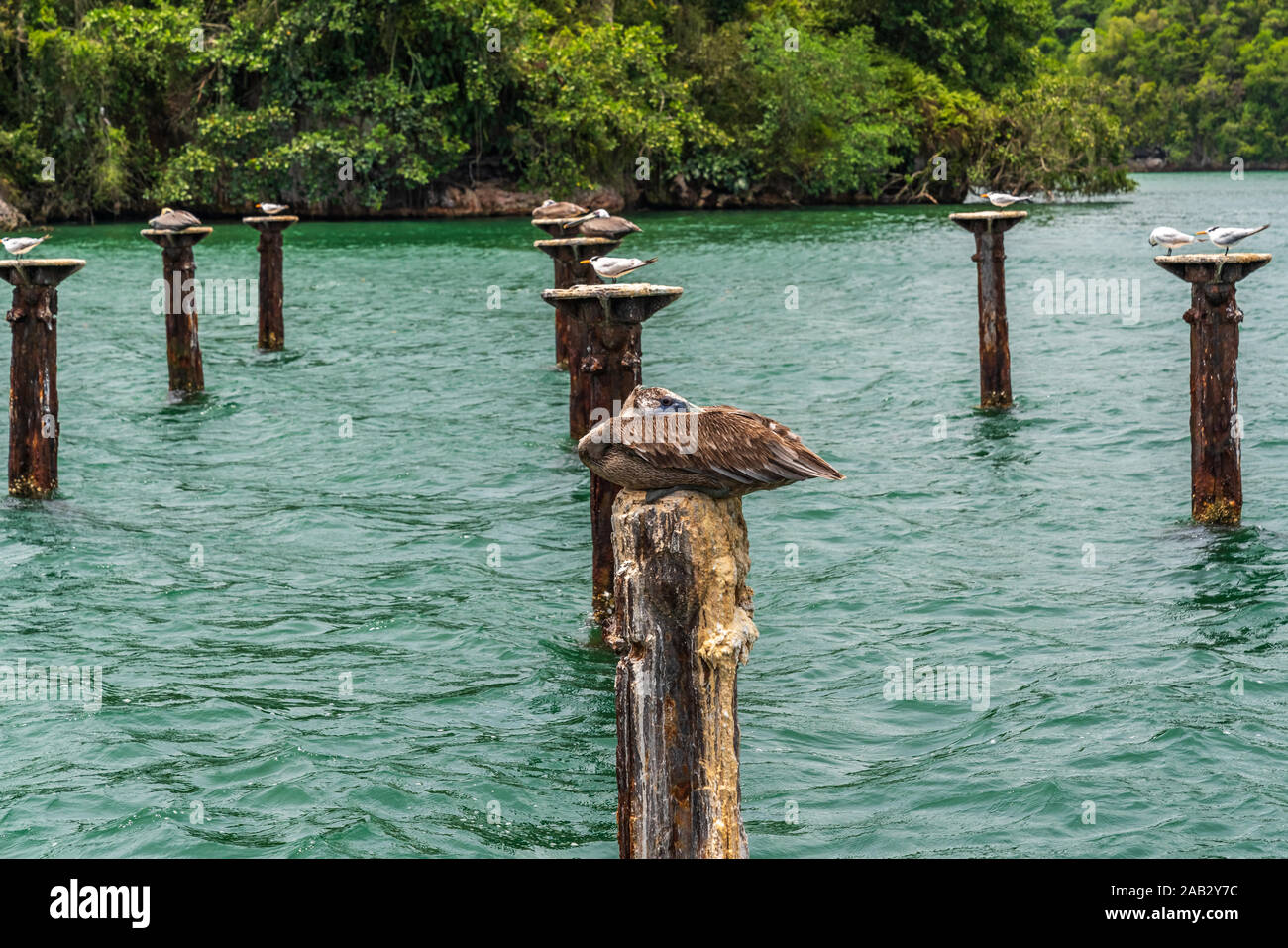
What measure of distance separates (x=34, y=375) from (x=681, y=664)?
29.3 ft

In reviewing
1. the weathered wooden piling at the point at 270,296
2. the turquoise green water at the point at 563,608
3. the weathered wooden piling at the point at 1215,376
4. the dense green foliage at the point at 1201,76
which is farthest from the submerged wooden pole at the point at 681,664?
the dense green foliage at the point at 1201,76

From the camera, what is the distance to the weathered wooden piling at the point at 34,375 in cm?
1242

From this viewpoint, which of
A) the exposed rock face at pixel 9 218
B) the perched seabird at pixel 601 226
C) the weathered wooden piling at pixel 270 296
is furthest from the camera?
the exposed rock face at pixel 9 218

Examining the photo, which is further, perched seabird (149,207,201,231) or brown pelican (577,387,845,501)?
perched seabird (149,207,201,231)

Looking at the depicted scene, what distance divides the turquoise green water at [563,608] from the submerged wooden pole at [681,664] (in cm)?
193

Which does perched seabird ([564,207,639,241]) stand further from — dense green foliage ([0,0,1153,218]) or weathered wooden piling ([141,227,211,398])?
dense green foliage ([0,0,1153,218])

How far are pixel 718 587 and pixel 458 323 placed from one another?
18738mm

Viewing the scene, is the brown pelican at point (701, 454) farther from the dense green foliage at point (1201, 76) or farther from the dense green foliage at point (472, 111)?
the dense green foliage at point (1201, 76)

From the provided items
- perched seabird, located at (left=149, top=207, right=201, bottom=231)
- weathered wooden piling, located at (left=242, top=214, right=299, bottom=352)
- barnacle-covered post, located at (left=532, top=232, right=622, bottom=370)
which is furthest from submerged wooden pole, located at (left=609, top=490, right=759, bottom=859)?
weathered wooden piling, located at (left=242, top=214, right=299, bottom=352)

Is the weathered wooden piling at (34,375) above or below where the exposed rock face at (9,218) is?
below

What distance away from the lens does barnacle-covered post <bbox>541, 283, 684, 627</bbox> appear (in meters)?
9.02

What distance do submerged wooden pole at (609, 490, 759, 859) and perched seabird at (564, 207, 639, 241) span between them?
12.2 m

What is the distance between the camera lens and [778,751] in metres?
8.48
